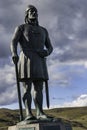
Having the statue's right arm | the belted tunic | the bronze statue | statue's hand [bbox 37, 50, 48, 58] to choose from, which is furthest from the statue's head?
statue's hand [bbox 37, 50, 48, 58]

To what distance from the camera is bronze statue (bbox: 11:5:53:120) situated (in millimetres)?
17734

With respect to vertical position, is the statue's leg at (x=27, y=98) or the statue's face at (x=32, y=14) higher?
the statue's face at (x=32, y=14)

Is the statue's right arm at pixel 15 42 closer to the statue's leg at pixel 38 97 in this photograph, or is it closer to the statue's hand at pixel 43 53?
the statue's hand at pixel 43 53

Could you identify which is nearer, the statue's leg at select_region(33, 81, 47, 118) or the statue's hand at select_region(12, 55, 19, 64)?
the statue's hand at select_region(12, 55, 19, 64)

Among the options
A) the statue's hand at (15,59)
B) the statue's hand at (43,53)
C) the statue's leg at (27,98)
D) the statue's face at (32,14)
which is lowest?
the statue's leg at (27,98)

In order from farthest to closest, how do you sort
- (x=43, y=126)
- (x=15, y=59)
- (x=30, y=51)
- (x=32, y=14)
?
(x=32, y=14), (x=30, y=51), (x=15, y=59), (x=43, y=126)

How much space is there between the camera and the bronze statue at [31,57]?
1773 cm

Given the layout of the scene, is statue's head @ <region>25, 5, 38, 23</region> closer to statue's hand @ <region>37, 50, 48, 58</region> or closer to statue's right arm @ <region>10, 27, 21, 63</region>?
statue's right arm @ <region>10, 27, 21, 63</region>

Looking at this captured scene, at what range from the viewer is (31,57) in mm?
17875

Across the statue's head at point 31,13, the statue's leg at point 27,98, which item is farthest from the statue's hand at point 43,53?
the statue's head at point 31,13

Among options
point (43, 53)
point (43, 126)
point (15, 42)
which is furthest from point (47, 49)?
point (43, 126)

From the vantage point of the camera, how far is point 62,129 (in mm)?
16984

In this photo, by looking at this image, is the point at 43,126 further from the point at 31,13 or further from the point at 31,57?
the point at 31,13

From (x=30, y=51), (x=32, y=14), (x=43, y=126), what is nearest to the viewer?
→ (x=43, y=126)
